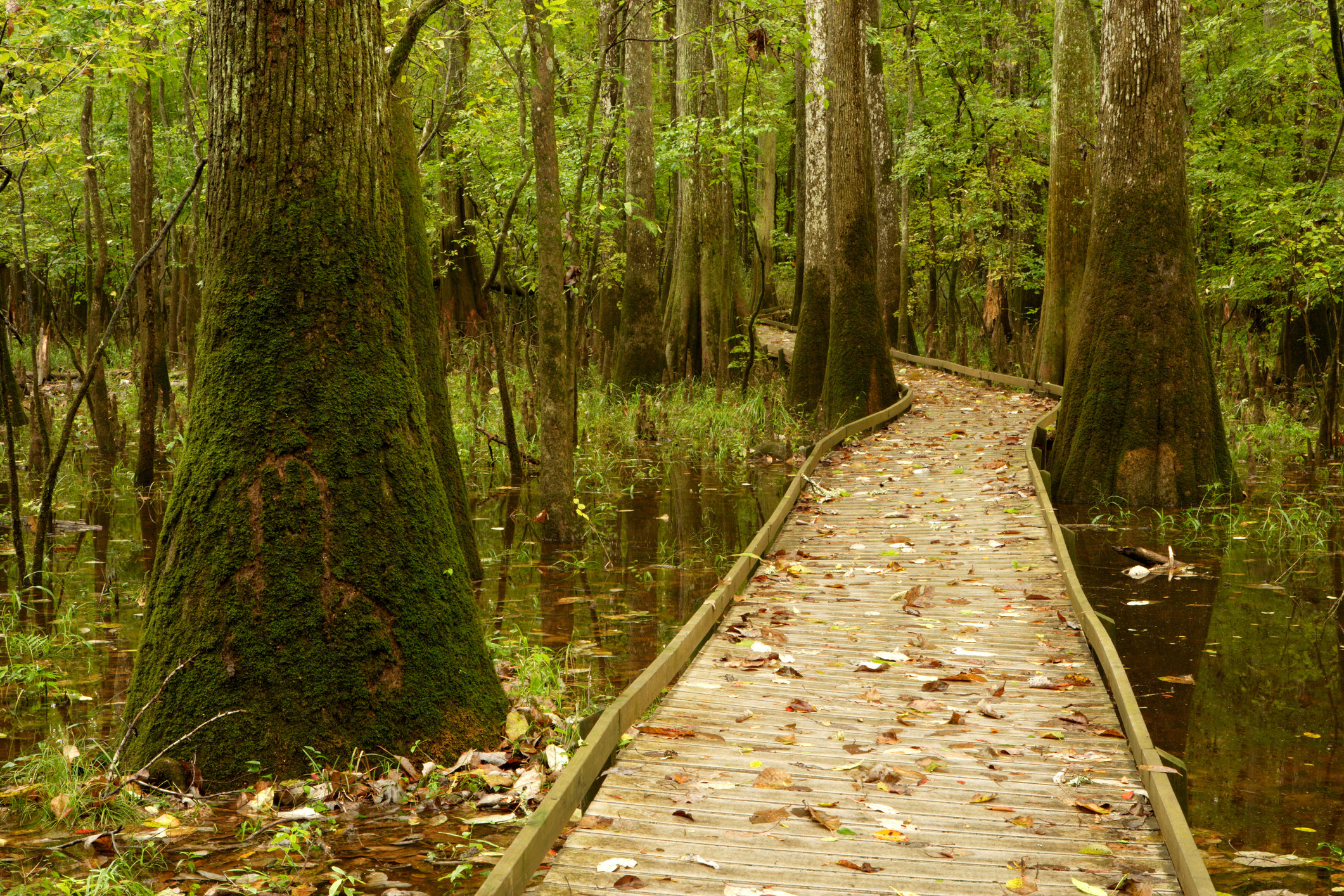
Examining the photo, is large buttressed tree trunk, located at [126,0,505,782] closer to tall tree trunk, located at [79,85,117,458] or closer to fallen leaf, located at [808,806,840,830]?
fallen leaf, located at [808,806,840,830]

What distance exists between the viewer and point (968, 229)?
24.0 m

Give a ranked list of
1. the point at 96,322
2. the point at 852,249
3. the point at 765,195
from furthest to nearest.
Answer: the point at 765,195, the point at 852,249, the point at 96,322

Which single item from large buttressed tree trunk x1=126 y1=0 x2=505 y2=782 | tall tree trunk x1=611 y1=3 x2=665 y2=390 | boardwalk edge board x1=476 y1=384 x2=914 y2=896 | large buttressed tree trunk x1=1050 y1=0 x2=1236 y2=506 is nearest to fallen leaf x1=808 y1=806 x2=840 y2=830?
boardwalk edge board x1=476 y1=384 x2=914 y2=896

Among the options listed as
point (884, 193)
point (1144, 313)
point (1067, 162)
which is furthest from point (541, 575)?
point (884, 193)

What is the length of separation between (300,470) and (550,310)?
4.95 meters

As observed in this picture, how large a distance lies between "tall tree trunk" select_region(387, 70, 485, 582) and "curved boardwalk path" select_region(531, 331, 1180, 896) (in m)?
2.11

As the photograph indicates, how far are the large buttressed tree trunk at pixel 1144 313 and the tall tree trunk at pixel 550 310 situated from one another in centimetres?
516

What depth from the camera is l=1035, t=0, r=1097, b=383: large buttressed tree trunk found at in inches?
628

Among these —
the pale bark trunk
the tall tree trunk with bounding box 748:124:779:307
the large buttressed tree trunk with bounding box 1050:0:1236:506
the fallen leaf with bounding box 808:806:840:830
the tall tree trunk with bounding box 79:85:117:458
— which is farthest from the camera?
the tall tree trunk with bounding box 748:124:779:307

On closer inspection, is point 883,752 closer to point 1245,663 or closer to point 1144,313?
point 1245,663

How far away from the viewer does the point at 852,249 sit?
48.4 ft

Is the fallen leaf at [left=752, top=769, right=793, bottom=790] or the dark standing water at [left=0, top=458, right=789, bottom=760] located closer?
the fallen leaf at [left=752, top=769, right=793, bottom=790]

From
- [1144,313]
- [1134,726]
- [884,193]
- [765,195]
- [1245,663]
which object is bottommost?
[1245,663]

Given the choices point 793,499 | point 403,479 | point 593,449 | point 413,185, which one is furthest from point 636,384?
point 403,479
